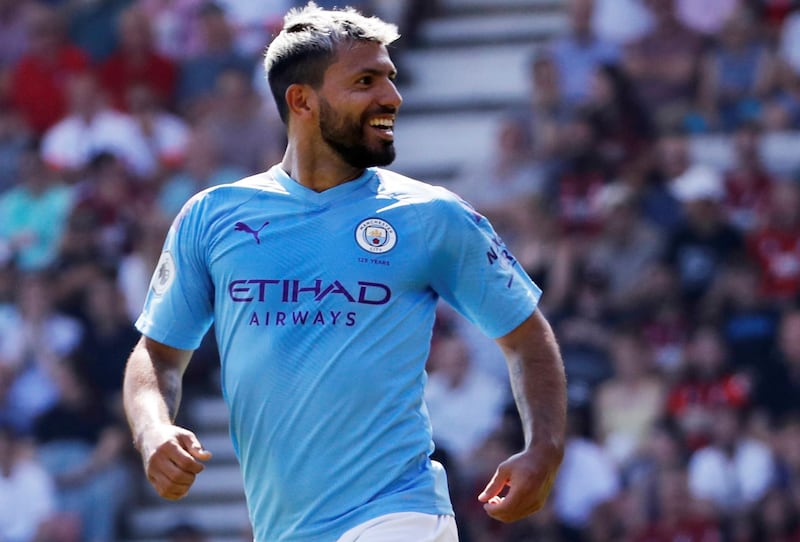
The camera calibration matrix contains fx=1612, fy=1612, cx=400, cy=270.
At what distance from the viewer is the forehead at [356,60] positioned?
4.54 meters

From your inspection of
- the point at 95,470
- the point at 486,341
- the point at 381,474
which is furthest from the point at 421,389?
the point at 95,470

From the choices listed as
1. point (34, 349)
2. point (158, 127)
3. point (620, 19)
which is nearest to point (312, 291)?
point (34, 349)

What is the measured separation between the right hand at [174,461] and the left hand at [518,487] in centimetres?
72

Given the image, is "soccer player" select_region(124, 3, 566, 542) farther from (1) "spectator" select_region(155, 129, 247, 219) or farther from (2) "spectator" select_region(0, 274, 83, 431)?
(1) "spectator" select_region(155, 129, 247, 219)

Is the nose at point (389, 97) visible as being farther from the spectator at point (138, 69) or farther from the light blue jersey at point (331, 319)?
the spectator at point (138, 69)

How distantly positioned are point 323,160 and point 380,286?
1.51ft

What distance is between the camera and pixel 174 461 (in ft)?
13.0

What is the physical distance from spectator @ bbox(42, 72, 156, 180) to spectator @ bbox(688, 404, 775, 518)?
16.6 feet

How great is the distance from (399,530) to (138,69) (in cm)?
950

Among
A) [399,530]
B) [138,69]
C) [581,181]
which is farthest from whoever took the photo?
[138,69]

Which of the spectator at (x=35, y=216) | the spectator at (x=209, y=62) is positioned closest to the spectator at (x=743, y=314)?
the spectator at (x=209, y=62)

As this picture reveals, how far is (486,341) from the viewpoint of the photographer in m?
10.5

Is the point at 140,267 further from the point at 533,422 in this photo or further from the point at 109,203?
the point at 533,422

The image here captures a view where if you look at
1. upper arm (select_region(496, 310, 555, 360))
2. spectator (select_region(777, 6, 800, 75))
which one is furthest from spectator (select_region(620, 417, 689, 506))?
A: upper arm (select_region(496, 310, 555, 360))
